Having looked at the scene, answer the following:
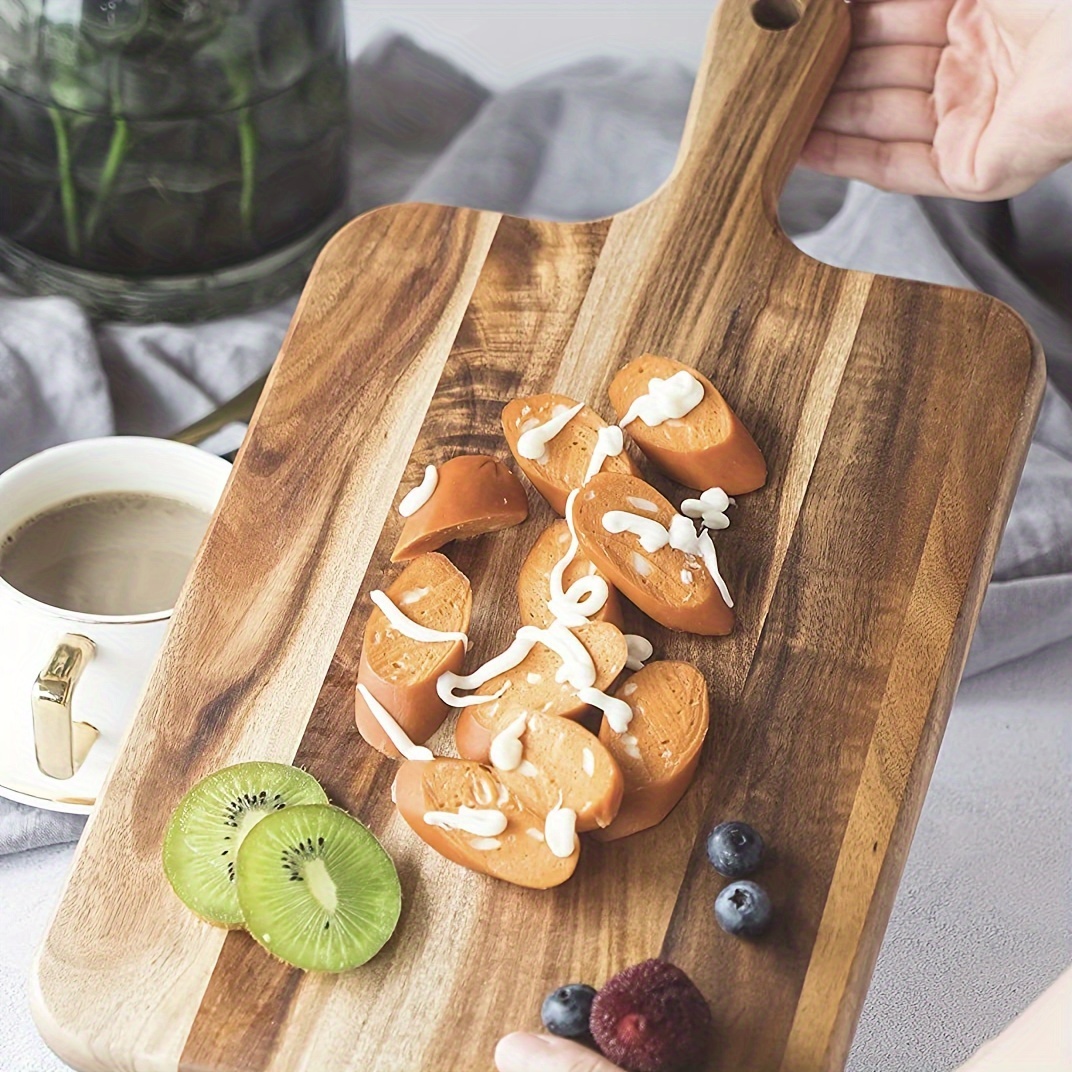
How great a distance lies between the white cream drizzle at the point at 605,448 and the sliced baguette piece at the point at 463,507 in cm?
8

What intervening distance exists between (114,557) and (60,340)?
0.44 metres

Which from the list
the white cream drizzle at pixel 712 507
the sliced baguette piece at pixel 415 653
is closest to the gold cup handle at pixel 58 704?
the sliced baguette piece at pixel 415 653

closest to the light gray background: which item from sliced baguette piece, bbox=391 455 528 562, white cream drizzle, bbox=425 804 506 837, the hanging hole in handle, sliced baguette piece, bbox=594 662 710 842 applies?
the hanging hole in handle

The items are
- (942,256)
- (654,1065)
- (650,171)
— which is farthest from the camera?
(650,171)

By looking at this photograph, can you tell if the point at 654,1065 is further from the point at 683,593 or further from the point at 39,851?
the point at 39,851

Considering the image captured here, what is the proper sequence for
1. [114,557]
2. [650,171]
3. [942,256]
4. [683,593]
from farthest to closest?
[650,171] < [942,256] < [114,557] < [683,593]

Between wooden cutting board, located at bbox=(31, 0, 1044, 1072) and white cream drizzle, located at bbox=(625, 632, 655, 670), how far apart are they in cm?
3

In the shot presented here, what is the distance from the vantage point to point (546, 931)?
1.22m

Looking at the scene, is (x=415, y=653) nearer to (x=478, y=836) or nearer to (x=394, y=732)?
(x=394, y=732)

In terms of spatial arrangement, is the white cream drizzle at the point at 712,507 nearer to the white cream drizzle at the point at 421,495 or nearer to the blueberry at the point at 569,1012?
the white cream drizzle at the point at 421,495

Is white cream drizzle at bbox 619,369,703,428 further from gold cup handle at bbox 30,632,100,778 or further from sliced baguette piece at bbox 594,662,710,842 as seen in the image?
gold cup handle at bbox 30,632,100,778

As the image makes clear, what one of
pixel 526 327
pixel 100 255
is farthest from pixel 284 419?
pixel 100 255

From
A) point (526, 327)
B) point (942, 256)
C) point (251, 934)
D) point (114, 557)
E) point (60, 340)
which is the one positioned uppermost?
point (942, 256)

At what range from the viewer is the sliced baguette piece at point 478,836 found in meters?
1.22
